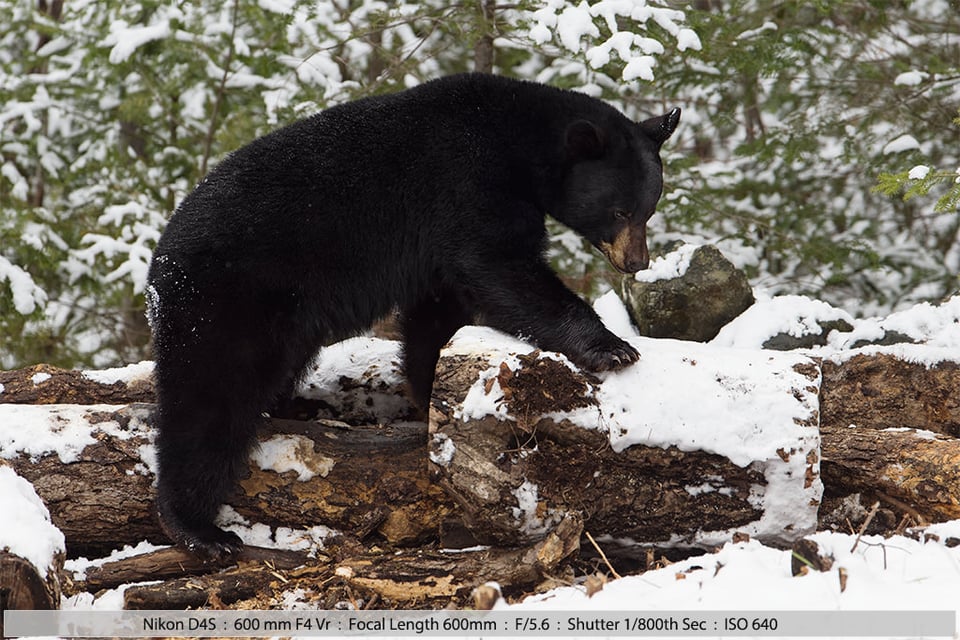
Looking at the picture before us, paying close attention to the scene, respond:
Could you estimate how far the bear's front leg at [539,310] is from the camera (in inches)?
162

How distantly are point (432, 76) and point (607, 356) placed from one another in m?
5.95

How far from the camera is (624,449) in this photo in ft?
12.4

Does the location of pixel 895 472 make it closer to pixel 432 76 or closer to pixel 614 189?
pixel 614 189

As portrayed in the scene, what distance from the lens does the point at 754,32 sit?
734cm

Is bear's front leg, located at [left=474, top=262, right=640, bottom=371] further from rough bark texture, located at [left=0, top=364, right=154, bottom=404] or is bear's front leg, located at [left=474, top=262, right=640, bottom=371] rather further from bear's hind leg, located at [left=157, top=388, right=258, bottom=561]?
rough bark texture, located at [left=0, top=364, right=154, bottom=404]

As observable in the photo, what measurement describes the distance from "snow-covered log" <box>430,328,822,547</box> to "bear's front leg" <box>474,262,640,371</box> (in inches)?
10.6

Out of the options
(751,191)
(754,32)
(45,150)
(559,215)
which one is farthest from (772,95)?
(45,150)

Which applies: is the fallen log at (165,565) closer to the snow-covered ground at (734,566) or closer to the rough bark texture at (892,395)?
the snow-covered ground at (734,566)

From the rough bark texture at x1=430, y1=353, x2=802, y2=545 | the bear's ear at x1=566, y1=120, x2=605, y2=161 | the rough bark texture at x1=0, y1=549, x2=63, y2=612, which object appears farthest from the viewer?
the bear's ear at x1=566, y1=120, x2=605, y2=161

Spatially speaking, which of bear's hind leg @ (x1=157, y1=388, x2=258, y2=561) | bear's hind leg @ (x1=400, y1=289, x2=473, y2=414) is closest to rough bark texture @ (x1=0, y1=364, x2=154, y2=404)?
bear's hind leg @ (x1=157, y1=388, x2=258, y2=561)

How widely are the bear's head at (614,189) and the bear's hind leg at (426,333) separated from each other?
2.57 ft

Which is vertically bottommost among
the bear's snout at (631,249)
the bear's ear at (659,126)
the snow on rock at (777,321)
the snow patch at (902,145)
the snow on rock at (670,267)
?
the snow on rock at (777,321)

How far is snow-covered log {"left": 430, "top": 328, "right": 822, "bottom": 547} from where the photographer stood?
374 cm

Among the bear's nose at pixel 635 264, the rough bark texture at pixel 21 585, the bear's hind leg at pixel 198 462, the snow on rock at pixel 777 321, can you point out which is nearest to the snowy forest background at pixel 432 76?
the snow on rock at pixel 777 321
